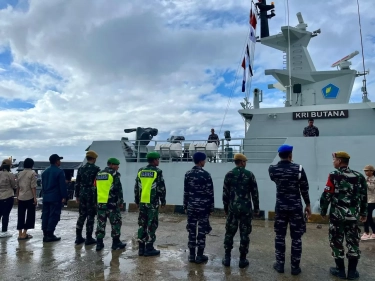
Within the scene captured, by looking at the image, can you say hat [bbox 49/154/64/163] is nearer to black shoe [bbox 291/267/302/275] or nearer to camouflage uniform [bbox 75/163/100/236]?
camouflage uniform [bbox 75/163/100/236]

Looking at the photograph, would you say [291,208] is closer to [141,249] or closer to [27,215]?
[141,249]

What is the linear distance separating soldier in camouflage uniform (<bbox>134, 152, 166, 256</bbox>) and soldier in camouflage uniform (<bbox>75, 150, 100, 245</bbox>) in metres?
1.03

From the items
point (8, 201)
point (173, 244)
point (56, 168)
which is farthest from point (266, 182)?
point (8, 201)

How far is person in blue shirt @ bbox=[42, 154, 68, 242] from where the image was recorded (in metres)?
5.30

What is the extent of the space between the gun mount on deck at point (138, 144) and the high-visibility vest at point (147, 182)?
5674 mm

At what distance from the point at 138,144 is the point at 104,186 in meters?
5.64

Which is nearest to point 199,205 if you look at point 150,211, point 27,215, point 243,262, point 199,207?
point 199,207

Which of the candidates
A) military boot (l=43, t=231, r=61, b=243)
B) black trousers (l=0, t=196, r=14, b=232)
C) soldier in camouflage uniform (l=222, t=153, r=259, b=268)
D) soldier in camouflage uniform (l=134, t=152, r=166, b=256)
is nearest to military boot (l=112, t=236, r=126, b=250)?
soldier in camouflage uniform (l=134, t=152, r=166, b=256)

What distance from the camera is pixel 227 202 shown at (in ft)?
13.2

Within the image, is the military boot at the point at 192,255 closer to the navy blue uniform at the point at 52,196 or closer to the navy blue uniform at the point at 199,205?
the navy blue uniform at the point at 199,205

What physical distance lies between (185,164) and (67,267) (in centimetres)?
579

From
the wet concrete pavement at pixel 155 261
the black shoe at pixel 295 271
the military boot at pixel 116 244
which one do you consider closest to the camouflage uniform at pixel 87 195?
the wet concrete pavement at pixel 155 261

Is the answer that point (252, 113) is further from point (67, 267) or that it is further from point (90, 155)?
point (67, 267)

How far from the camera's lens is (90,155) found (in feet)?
16.8
